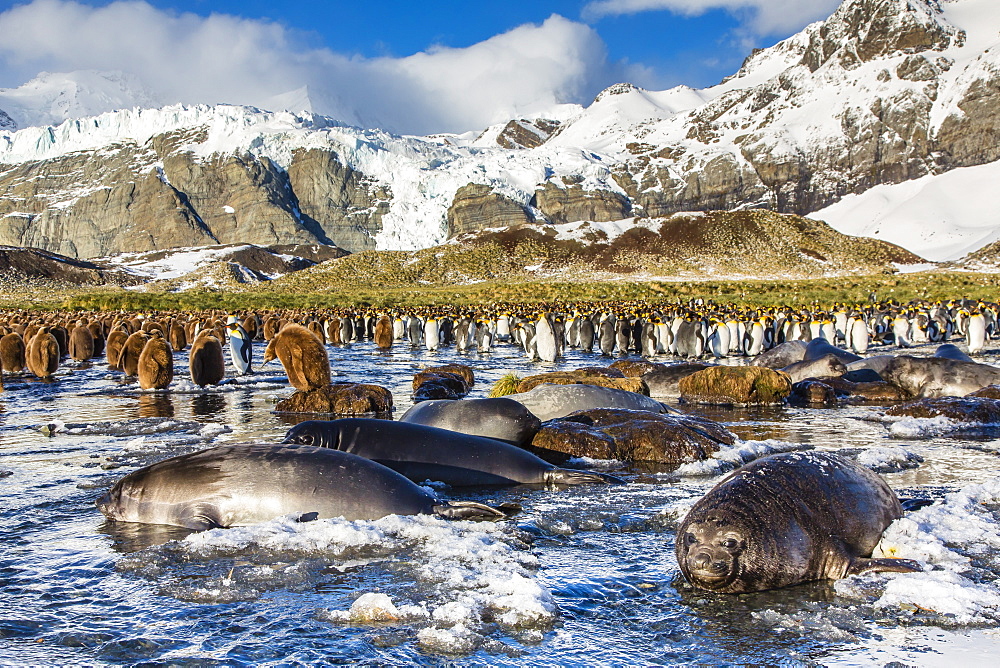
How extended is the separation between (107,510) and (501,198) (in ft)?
464

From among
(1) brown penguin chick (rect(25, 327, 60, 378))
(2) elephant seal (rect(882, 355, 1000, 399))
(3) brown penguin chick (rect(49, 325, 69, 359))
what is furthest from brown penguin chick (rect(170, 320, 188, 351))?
(2) elephant seal (rect(882, 355, 1000, 399))

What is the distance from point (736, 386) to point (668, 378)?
3.92 feet

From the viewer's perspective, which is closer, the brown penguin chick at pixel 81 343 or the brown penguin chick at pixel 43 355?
the brown penguin chick at pixel 43 355

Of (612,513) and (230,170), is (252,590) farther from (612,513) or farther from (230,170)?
(230,170)

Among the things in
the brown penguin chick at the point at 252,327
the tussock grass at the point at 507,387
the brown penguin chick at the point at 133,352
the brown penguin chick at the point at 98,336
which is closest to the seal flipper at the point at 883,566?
the tussock grass at the point at 507,387

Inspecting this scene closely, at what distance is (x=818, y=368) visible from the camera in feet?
42.9

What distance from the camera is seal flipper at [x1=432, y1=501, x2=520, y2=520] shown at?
5.11 m

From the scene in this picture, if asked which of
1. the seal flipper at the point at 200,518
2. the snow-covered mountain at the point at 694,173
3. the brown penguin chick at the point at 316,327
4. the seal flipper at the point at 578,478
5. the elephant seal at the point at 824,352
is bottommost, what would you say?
the seal flipper at the point at 578,478

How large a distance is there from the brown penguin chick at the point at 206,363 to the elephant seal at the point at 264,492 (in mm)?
8254

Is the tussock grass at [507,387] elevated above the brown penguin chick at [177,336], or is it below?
below

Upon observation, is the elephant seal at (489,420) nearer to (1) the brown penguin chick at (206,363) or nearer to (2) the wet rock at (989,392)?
(2) the wet rock at (989,392)

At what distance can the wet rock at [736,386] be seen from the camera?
10977 mm

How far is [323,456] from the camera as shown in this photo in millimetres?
5289

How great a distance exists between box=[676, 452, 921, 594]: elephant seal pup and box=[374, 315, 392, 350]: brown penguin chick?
1917 centimetres
